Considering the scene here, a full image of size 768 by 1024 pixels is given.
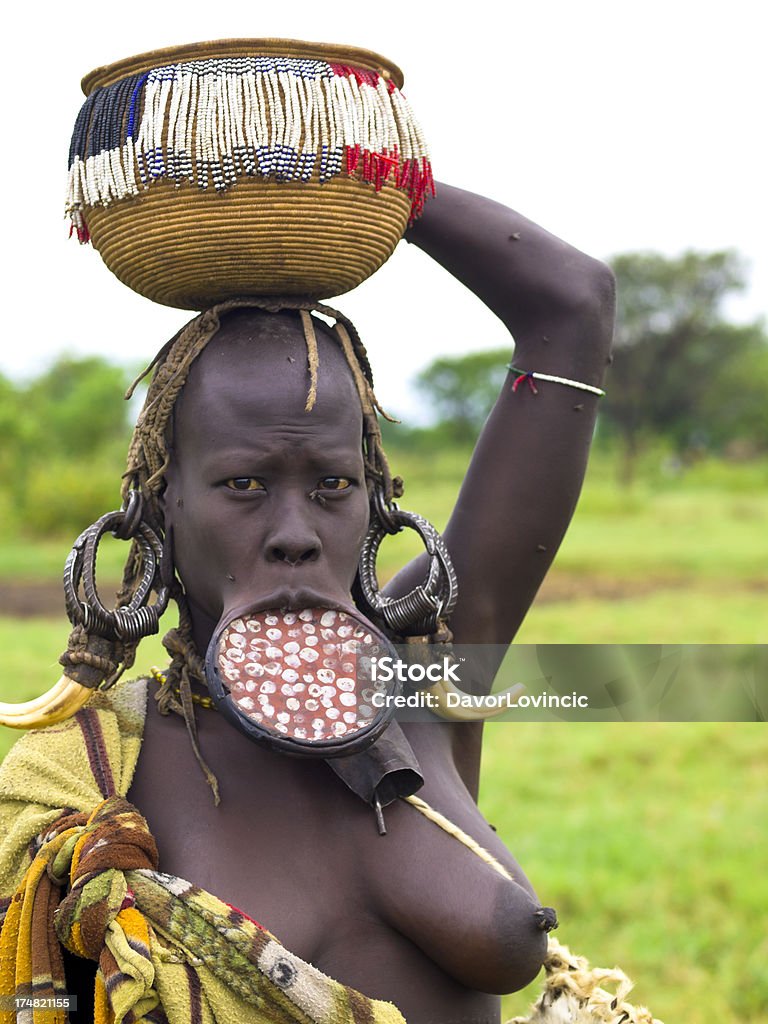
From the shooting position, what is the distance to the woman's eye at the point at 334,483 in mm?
1613

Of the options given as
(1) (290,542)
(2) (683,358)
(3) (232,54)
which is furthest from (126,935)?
(2) (683,358)

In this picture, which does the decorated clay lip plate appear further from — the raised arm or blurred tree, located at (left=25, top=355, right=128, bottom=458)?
blurred tree, located at (left=25, top=355, right=128, bottom=458)

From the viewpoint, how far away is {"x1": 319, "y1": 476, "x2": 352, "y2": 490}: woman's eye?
63.5 inches

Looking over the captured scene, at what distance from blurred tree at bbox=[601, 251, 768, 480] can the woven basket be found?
84.9 feet

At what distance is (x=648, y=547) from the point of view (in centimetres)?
1357

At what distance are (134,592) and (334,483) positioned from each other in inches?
12.3

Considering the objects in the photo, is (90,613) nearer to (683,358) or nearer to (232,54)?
(232,54)

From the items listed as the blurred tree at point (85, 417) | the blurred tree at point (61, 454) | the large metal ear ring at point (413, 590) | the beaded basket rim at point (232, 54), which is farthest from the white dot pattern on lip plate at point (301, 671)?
the blurred tree at point (85, 417)

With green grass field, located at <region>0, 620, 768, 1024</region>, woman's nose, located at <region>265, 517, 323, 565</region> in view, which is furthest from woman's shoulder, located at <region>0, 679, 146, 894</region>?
green grass field, located at <region>0, 620, 768, 1024</region>

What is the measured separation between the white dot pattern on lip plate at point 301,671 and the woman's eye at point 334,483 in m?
0.16

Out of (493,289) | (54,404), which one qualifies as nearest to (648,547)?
(54,404)

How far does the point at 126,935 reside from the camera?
1.44 m

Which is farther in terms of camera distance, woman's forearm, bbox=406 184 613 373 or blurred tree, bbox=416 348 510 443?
blurred tree, bbox=416 348 510 443

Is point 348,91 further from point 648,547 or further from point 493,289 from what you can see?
point 648,547
